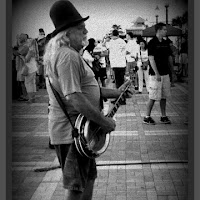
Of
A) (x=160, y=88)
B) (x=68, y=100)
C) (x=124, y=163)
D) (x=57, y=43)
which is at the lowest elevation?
(x=124, y=163)

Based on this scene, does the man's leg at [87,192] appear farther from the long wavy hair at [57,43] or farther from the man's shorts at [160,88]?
the man's shorts at [160,88]

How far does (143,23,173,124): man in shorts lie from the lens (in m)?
7.73

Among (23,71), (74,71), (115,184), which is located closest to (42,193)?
(115,184)

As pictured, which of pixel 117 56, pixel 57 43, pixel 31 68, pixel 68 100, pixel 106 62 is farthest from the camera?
pixel 106 62

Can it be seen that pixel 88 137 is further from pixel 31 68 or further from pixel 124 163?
pixel 31 68

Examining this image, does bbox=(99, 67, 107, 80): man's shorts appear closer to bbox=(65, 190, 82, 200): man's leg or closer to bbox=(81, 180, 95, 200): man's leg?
bbox=(81, 180, 95, 200): man's leg

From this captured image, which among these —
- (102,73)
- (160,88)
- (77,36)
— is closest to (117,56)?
(102,73)

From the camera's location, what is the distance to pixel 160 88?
7957mm

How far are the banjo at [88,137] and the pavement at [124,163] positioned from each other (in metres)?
0.68

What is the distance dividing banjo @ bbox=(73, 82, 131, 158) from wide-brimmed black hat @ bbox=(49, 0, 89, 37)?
0.58 m

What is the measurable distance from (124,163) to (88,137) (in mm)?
2418

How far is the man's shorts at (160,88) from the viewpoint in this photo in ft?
26.0

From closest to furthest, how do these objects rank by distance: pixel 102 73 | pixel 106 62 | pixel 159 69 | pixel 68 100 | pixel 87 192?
1. pixel 68 100
2. pixel 87 192
3. pixel 159 69
4. pixel 102 73
5. pixel 106 62
